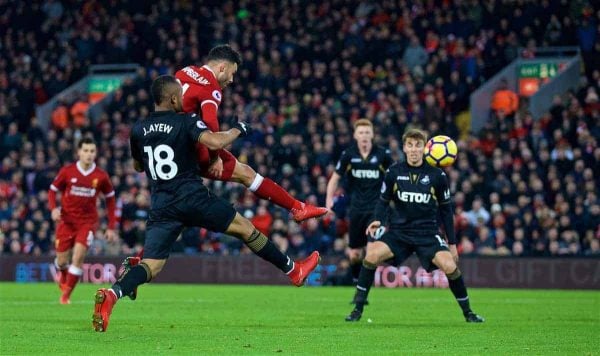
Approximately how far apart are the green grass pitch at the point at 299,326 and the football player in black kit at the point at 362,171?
1285 millimetres

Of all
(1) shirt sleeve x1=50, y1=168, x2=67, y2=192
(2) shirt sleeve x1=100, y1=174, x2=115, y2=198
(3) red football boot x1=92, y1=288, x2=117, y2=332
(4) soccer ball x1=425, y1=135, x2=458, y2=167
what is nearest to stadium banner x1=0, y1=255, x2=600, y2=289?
(2) shirt sleeve x1=100, y1=174, x2=115, y2=198

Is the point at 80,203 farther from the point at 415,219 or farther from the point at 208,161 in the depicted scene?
the point at 208,161

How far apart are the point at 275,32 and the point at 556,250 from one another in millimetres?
11790

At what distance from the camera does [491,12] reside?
27703 mm

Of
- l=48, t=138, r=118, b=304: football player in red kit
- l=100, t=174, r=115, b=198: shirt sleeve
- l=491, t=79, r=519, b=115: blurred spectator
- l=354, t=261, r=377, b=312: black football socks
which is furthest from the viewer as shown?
l=491, t=79, r=519, b=115: blurred spectator

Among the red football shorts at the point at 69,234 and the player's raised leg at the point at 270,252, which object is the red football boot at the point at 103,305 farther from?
the red football shorts at the point at 69,234

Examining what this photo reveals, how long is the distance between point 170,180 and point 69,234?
21.1 ft

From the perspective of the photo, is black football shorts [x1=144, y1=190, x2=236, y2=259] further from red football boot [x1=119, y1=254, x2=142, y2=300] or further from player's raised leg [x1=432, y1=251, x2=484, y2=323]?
player's raised leg [x1=432, y1=251, x2=484, y2=323]

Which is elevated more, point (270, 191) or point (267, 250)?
point (270, 191)

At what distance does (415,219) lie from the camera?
1269 centimetres

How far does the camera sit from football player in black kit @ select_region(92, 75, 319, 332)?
34.1ft

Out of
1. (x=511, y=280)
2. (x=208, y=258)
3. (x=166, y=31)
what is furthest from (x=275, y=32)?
(x=511, y=280)

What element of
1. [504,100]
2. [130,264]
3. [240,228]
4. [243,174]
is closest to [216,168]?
[243,174]

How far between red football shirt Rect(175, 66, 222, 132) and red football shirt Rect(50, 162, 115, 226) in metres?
5.49
